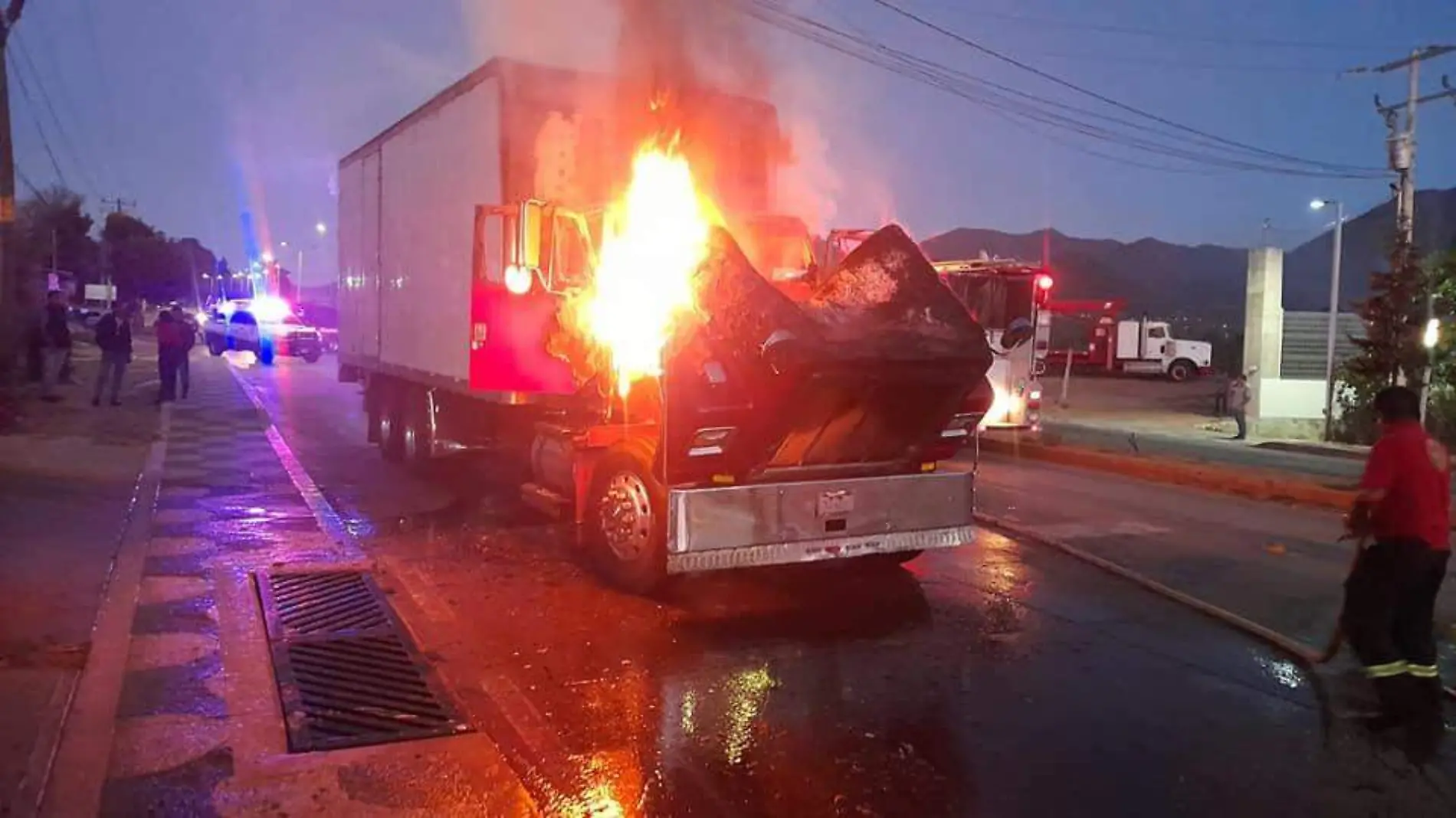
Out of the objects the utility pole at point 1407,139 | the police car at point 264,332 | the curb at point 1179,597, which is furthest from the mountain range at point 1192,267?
the police car at point 264,332

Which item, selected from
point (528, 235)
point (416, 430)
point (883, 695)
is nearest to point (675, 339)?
point (528, 235)

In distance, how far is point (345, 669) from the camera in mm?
6035

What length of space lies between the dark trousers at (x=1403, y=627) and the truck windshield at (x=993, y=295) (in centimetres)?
795

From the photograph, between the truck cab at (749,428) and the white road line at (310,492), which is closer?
the truck cab at (749,428)

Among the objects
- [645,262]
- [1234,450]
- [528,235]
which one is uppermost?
[528,235]

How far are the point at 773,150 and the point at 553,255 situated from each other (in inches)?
93.5

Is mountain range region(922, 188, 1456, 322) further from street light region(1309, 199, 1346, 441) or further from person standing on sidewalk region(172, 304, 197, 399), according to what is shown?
person standing on sidewalk region(172, 304, 197, 399)

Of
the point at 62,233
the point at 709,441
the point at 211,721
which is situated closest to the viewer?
the point at 211,721

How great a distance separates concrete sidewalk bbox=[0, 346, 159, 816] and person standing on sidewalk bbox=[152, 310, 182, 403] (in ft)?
10.6

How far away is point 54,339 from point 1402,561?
66.9ft

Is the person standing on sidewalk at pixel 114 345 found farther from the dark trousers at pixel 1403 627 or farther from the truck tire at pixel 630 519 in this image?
the dark trousers at pixel 1403 627

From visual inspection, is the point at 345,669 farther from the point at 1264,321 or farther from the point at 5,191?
the point at 1264,321

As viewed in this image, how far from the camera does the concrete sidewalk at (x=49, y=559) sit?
486 cm

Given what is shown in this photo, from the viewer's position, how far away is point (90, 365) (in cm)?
2784
